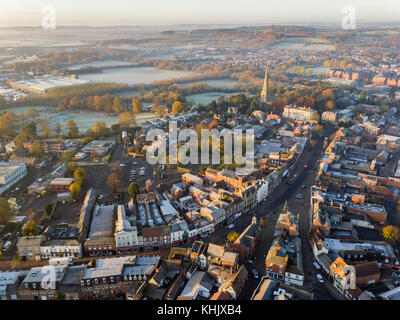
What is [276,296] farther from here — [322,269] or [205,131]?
[205,131]

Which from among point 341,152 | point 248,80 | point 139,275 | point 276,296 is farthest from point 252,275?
point 248,80

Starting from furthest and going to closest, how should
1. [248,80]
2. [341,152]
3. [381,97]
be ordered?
1. [248,80]
2. [381,97]
3. [341,152]

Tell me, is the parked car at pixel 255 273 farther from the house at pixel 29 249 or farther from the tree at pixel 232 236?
the house at pixel 29 249

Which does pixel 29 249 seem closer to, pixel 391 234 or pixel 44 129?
pixel 391 234

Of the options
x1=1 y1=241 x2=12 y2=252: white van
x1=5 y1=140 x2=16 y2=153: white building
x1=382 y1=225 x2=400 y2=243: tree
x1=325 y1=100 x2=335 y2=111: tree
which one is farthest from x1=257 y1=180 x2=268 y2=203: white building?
x1=325 y1=100 x2=335 y2=111: tree

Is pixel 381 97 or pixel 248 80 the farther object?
pixel 248 80

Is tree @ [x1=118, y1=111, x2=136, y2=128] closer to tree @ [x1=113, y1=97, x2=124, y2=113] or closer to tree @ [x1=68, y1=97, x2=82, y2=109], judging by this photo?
tree @ [x1=113, y1=97, x2=124, y2=113]

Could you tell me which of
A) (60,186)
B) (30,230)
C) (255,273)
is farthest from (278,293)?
(60,186)
